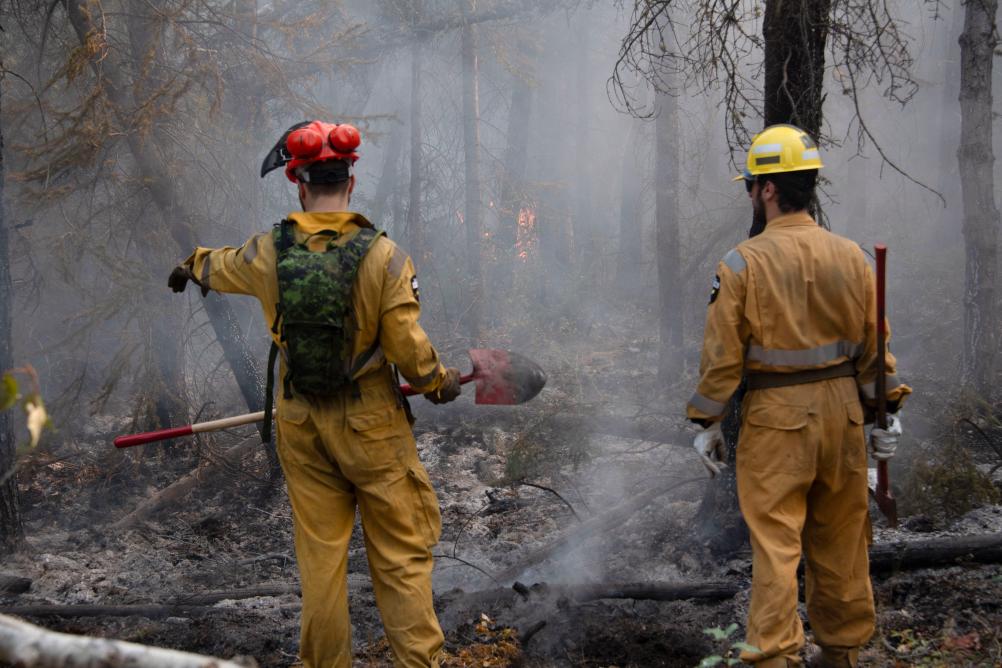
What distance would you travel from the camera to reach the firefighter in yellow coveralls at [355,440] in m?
3.37

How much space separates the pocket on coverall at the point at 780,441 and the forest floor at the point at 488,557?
108 centimetres

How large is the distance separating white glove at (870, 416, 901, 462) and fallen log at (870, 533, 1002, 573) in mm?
1237

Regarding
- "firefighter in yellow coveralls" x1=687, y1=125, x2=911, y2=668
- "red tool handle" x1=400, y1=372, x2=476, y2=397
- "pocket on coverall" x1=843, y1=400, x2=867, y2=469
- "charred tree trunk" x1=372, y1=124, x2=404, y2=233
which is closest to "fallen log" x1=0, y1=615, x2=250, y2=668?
"red tool handle" x1=400, y1=372, x2=476, y2=397

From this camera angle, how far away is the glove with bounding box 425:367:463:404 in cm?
362

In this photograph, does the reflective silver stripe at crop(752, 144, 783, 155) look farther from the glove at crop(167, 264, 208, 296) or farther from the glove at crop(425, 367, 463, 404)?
the glove at crop(167, 264, 208, 296)

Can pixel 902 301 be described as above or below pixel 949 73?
below

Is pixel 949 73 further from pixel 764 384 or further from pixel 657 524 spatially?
pixel 764 384

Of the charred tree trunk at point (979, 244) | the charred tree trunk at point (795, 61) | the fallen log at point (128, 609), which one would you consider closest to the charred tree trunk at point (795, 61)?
the charred tree trunk at point (795, 61)

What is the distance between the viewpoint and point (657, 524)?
19.0 ft

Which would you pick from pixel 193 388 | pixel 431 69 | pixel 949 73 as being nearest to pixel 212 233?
pixel 193 388

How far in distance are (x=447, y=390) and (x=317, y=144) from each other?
1.17 metres

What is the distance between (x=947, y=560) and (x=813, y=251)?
2360mm

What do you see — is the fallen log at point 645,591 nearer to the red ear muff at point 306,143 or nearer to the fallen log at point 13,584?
the red ear muff at point 306,143

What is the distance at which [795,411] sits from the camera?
3.31 meters
